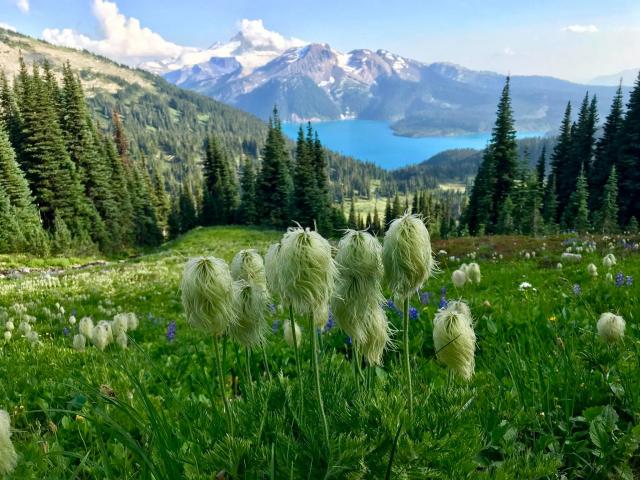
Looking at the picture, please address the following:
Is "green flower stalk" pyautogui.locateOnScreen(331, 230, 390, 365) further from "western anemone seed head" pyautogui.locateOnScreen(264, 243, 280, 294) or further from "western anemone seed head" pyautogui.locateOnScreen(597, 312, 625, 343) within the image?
"western anemone seed head" pyautogui.locateOnScreen(597, 312, 625, 343)

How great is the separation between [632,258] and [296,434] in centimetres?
1208

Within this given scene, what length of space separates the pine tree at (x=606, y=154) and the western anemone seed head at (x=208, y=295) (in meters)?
63.4

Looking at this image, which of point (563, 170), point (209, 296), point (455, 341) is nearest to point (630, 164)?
point (563, 170)

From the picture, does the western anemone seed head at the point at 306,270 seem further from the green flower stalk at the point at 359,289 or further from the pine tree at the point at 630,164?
the pine tree at the point at 630,164

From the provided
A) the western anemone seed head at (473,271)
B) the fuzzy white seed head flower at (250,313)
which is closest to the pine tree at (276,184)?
the western anemone seed head at (473,271)

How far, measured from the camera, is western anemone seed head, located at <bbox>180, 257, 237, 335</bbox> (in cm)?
211

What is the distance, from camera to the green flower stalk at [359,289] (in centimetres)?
211

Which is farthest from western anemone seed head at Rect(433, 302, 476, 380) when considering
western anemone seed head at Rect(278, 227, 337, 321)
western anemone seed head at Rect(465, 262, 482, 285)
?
western anemone seed head at Rect(465, 262, 482, 285)

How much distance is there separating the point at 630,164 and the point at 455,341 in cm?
6270

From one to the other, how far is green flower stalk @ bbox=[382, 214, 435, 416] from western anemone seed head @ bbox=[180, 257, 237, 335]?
2.74 feet

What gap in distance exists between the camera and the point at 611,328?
3.44 metres

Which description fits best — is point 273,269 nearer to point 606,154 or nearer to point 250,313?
point 250,313

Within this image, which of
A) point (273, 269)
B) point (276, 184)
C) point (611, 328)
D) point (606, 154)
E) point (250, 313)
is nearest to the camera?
point (273, 269)

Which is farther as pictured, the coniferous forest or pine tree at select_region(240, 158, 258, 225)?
pine tree at select_region(240, 158, 258, 225)
